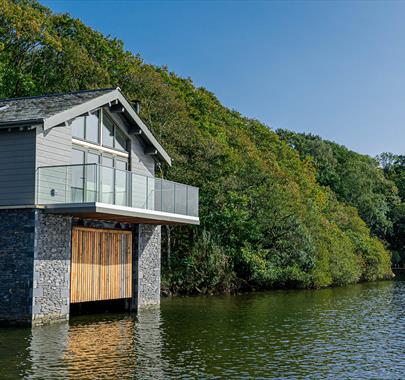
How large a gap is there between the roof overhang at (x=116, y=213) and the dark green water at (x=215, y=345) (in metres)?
3.97

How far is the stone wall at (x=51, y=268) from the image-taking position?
20.6 meters

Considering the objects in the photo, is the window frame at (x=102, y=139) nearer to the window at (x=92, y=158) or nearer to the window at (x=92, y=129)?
the window at (x=92, y=129)

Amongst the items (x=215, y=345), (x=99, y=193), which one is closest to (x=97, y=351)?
(x=215, y=345)

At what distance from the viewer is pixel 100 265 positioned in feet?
80.2

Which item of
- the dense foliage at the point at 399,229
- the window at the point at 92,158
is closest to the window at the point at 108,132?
the window at the point at 92,158

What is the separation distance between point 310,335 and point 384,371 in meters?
5.68

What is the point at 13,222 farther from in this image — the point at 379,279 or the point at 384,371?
the point at 379,279

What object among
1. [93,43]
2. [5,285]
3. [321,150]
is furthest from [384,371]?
[321,150]

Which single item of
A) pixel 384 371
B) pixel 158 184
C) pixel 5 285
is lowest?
pixel 384 371

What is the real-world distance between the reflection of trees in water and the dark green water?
23mm

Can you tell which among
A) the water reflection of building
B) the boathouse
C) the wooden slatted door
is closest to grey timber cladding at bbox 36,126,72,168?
the boathouse

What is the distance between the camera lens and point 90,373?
13.6m

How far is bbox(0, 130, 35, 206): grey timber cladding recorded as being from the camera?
20.8 metres

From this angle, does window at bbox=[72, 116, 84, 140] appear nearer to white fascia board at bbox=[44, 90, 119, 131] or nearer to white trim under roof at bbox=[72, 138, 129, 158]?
white trim under roof at bbox=[72, 138, 129, 158]
